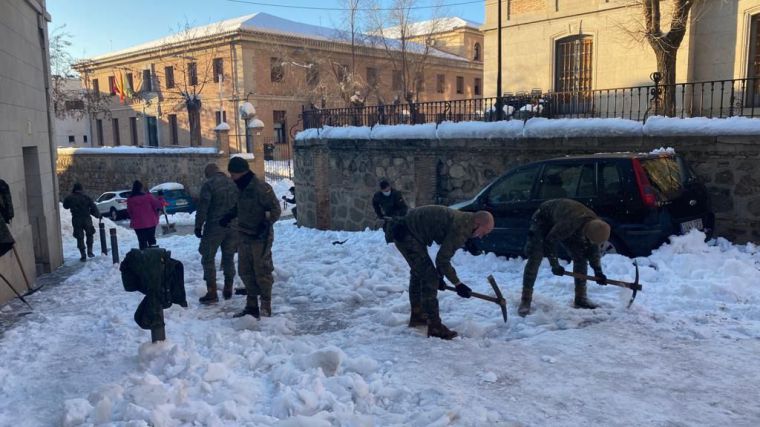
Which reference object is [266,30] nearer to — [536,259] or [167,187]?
[167,187]

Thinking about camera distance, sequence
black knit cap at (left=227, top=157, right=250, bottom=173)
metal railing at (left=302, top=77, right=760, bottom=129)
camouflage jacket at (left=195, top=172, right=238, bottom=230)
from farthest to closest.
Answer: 1. metal railing at (left=302, top=77, right=760, bottom=129)
2. camouflage jacket at (left=195, top=172, right=238, bottom=230)
3. black knit cap at (left=227, top=157, right=250, bottom=173)

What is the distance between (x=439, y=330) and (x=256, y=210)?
2568 millimetres

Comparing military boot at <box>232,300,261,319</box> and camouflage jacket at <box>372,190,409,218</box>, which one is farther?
camouflage jacket at <box>372,190,409,218</box>

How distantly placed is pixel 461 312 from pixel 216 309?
10.2 feet

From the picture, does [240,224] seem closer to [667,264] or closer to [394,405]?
[394,405]

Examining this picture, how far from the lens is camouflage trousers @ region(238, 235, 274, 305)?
6.79 meters

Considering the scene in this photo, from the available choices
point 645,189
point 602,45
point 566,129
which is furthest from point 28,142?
point 602,45

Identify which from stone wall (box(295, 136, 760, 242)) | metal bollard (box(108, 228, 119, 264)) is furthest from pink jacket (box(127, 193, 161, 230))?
stone wall (box(295, 136, 760, 242))

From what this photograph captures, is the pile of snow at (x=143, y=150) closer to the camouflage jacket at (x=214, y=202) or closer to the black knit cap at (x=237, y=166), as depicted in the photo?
the camouflage jacket at (x=214, y=202)

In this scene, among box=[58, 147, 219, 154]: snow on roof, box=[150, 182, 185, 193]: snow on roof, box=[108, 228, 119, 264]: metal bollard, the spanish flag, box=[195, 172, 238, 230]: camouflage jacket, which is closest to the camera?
box=[195, 172, 238, 230]: camouflage jacket

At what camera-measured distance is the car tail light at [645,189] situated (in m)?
7.45

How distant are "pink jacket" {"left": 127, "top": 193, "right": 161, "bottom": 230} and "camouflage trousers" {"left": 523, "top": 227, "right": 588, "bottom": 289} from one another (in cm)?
713

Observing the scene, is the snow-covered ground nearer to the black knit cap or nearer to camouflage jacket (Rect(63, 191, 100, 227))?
the black knit cap

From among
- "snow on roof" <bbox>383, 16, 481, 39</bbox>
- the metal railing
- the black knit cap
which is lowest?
the black knit cap
